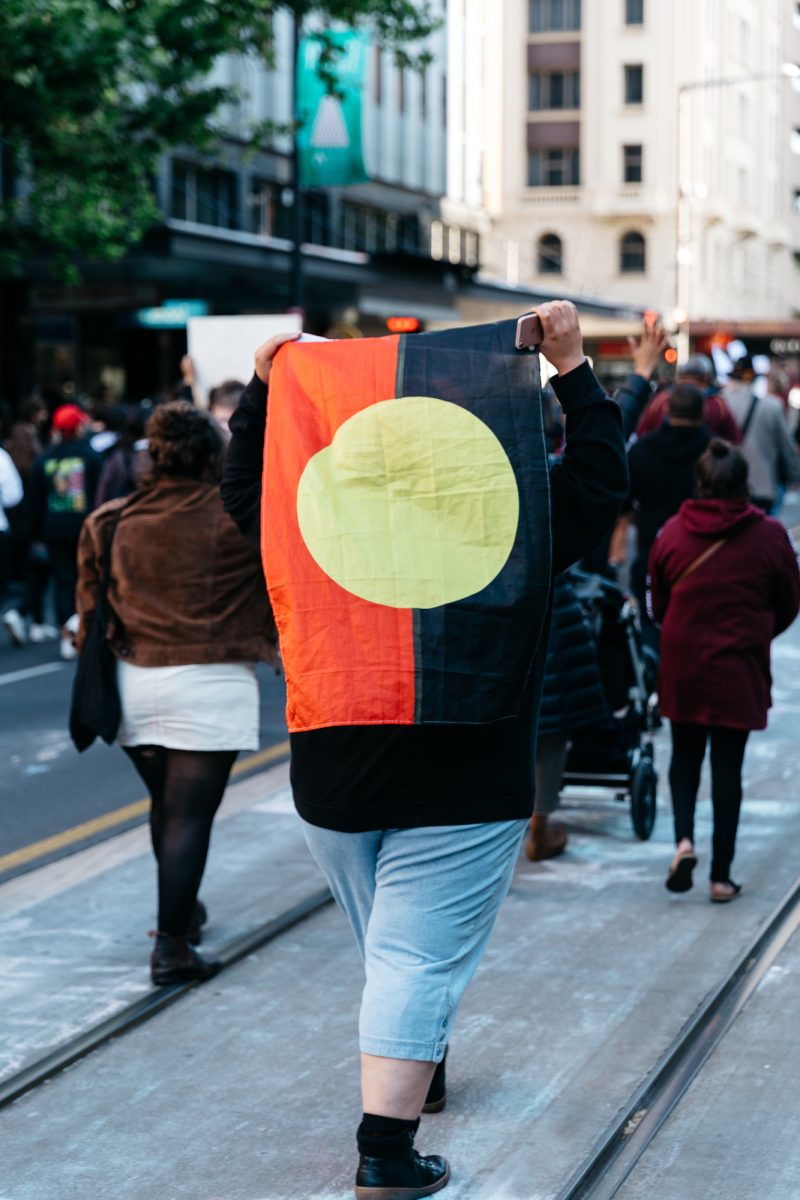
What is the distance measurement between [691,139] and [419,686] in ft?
217

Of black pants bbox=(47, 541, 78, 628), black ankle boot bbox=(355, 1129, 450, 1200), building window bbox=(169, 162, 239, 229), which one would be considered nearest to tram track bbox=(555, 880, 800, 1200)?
black ankle boot bbox=(355, 1129, 450, 1200)

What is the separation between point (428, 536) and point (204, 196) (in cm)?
3143

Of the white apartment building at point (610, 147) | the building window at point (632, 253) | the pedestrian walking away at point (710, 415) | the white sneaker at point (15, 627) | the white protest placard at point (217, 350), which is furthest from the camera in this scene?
the building window at point (632, 253)

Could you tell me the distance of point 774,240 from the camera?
78562mm

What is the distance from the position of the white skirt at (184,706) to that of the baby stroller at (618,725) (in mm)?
1843

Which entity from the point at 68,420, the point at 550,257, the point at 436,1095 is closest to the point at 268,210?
the point at 68,420

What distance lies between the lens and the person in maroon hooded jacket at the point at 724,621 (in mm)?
6277

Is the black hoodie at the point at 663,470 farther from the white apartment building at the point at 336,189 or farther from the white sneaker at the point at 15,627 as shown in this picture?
the white apartment building at the point at 336,189

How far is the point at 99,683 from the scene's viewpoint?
5.52 meters

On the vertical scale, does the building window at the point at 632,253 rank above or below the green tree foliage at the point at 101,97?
above

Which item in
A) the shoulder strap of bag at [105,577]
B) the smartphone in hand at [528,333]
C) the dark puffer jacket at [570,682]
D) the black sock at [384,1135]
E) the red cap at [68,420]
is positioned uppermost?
the smartphone in hand at [528,333]

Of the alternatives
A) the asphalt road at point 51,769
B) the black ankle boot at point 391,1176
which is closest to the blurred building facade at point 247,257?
the asphalt road at point 51,769

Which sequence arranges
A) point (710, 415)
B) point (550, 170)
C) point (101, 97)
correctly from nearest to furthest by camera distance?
point (710, 415), point (101, 97), point (550, 170)

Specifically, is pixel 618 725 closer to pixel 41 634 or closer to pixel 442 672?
pixel 442 672
